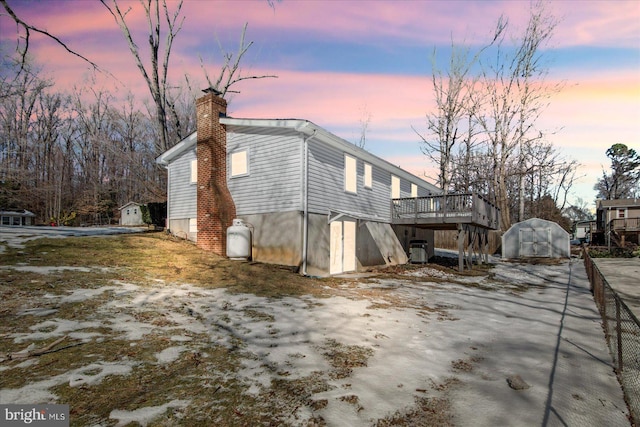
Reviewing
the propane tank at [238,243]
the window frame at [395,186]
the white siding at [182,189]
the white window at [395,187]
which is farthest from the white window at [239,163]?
the white window at [395,187]

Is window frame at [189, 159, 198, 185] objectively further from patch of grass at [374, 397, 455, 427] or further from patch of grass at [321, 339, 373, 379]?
patch of grass at [374, 397, 455, 427]

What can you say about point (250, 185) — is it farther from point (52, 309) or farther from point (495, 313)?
point (495, 313)

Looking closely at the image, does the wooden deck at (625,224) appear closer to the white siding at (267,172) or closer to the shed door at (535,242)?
the shed door at (535,242)

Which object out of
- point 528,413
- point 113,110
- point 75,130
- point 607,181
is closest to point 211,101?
point 528,413

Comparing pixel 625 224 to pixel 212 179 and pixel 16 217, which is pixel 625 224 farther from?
pixel 16 217

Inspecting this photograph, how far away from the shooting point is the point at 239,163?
14688mm

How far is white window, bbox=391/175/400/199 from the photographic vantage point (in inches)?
794

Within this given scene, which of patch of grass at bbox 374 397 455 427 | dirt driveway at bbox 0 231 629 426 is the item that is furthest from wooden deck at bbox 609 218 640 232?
patch of grass at bbox 374 397 455 427

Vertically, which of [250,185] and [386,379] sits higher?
[250,185]

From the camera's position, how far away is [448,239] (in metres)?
32.8

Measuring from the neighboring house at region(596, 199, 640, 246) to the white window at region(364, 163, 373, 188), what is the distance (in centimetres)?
2618

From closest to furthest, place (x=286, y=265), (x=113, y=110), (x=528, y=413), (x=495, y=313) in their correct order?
(x=528, y=413) < (x=495, y=313) < (x=286, y=265) < (x=113, y=110)

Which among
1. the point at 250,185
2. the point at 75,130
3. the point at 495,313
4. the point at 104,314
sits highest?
the point at 75,130

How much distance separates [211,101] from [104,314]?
10.6m
